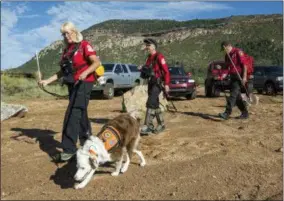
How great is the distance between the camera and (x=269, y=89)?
2605 centimetres

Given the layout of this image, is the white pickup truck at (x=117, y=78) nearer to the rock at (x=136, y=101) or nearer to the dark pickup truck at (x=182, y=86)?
the dark pickup truck at (x=182, y=86)

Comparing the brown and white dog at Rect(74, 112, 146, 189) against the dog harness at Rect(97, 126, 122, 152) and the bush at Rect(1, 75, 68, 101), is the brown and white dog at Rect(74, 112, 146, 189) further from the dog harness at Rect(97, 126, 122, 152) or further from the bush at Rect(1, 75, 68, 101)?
the bush at Rect(1, 75, 68, 101)

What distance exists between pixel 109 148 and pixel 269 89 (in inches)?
815

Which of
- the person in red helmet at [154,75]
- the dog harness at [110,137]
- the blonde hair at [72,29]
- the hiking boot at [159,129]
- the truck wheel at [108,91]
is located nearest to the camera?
the dog harness at [110,137]

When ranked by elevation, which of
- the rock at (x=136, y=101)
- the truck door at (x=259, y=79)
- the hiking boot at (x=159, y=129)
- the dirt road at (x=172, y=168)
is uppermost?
the dirt road at (x=172, y=168)

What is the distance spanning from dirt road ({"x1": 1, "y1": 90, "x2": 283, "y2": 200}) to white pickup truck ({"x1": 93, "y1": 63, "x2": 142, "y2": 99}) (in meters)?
10.4

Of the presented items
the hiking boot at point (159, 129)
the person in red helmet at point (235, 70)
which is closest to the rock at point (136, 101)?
the person in red helmet at point (235, 70)

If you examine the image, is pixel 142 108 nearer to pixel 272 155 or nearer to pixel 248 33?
pixel 272 155

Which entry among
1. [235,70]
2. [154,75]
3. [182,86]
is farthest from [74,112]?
[182,86]

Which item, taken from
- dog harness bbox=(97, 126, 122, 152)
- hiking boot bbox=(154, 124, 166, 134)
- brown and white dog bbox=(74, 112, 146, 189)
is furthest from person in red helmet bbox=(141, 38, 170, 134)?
dog harness bbox=(97, 126, 122, 152)

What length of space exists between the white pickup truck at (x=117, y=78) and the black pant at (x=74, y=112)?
1410cm

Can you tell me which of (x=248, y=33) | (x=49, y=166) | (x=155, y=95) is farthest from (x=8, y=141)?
(x=248, y=33)

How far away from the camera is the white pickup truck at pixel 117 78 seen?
2227 centimetres

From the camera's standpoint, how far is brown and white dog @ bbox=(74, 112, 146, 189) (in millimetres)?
6285
